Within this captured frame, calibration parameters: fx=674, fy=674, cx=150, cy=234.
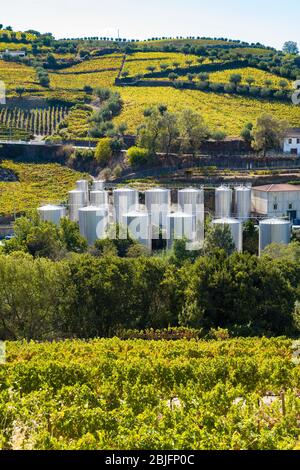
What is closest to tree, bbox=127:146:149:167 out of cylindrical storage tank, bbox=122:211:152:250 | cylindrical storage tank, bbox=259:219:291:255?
cylindrical storage tank, bbox=122:211:152:250

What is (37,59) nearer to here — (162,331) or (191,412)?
(162,331)

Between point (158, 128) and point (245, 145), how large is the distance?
9.96 metres

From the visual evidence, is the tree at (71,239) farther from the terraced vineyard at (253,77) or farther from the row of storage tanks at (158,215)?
the terraced vineyard at (253,77)

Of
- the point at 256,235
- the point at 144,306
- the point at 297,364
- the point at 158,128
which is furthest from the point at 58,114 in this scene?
the point at 297,364

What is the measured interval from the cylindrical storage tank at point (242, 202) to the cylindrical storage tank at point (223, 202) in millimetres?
724

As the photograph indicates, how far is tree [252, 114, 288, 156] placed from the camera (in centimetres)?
6638

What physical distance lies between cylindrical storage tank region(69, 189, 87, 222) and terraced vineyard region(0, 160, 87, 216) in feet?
15.1

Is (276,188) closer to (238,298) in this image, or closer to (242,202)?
(242,202)

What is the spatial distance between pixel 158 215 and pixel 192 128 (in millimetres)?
18111

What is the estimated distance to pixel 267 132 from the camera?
66500 mm

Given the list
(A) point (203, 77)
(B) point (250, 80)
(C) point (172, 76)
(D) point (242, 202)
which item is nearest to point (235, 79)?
(B) point (250, 80)

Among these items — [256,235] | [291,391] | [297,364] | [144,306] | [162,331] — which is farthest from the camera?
[256,235]

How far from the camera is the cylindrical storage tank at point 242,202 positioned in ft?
183

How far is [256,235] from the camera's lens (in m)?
49.9
